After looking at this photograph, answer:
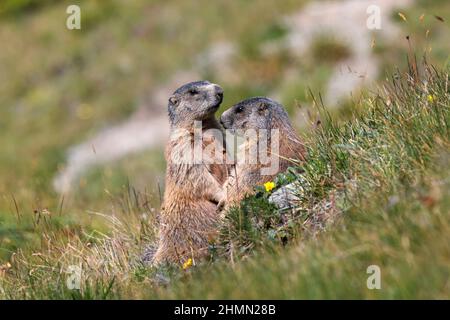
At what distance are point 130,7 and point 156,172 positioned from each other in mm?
12295

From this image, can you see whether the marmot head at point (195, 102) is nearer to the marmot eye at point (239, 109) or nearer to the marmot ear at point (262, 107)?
the marmot eye at point (239, 109)

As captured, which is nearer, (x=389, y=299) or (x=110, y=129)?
(x=389, y=299)

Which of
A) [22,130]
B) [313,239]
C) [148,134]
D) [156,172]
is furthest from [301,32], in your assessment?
[313,239]

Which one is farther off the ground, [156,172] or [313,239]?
[156,172]

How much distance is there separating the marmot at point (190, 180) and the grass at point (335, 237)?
0.42 m

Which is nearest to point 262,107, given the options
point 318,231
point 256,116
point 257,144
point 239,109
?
point 256,116

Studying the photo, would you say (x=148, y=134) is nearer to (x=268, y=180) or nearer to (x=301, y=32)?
(x=301, y=32)

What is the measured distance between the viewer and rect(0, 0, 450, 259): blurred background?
1856 cm

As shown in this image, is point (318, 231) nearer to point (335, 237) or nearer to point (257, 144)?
point (335, 237)

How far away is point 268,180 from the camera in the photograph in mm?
7578

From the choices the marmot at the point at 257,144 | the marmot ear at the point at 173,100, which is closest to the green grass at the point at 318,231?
the marmot at the point at 257,144

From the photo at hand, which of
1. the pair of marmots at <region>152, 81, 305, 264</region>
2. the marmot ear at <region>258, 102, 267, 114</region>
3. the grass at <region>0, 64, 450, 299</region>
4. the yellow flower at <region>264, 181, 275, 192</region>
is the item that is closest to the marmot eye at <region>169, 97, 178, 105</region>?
the pair of marmots at <region>152, 81, 305, 264</region>

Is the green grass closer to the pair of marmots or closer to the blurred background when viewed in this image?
the pair of marmots

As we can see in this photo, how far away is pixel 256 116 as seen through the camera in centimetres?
823
